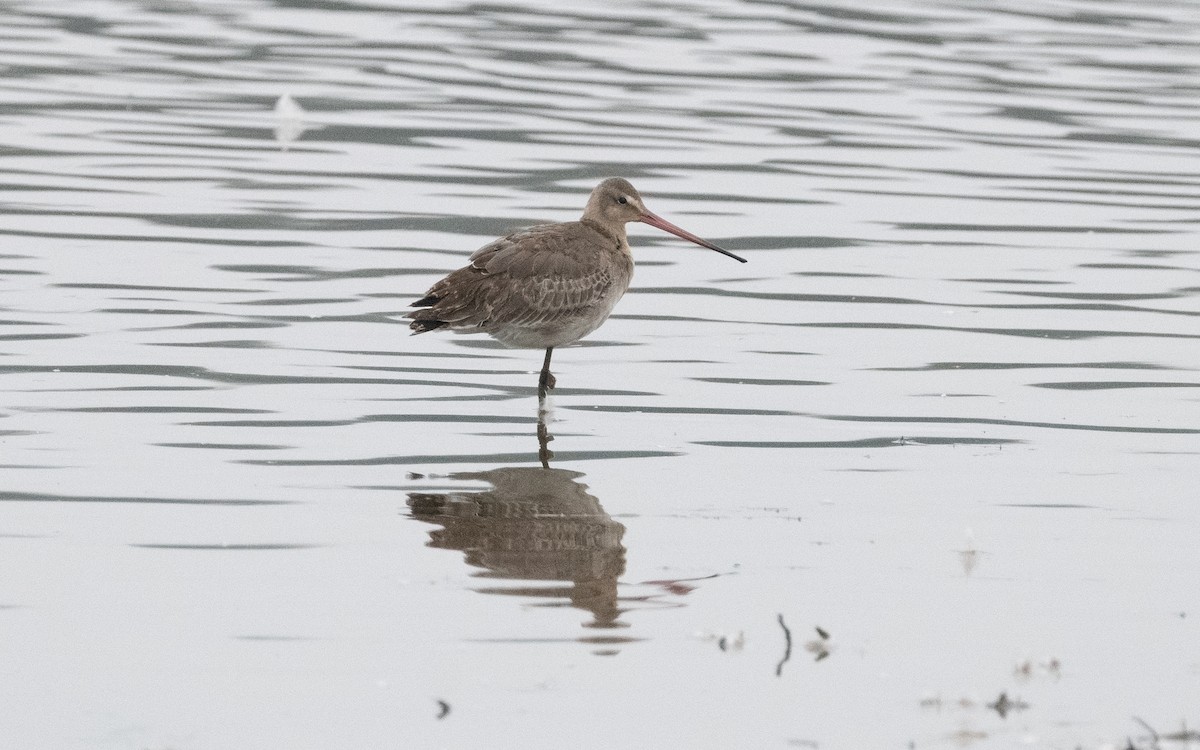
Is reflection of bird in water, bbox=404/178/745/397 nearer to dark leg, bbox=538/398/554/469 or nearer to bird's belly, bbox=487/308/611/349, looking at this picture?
bird's belly, bbox=487/308/611/349

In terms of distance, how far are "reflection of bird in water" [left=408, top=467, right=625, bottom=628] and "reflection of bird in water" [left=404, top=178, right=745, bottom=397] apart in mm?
1572

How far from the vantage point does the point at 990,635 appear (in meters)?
7.53

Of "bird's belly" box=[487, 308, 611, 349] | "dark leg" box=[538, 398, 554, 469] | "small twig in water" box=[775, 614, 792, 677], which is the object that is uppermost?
"bird's belly" box=[487, 308, 611, 349]

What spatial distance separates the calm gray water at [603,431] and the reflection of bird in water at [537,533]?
29 millimetres

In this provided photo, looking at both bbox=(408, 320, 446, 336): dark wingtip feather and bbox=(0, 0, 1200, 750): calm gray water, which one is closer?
bbox=(0, 0, 1200, 750): calm gray water

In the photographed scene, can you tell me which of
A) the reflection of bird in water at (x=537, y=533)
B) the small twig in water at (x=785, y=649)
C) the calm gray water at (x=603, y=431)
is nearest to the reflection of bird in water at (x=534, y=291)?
the calm gray water at (x=603, y=431)

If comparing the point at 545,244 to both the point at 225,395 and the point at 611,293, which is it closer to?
the point at 611,293

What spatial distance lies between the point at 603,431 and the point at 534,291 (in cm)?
101

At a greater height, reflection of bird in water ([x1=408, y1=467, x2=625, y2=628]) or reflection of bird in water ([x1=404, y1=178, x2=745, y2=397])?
reflection of bird in water ([x1=404, y1=178, x2=745, y2=397])

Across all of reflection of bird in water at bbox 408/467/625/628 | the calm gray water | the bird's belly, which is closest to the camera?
the calm gray water

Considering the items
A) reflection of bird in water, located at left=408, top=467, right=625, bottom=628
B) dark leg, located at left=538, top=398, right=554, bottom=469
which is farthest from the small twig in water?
dark leg, located at left=538, top=398, right=554, bottom=469

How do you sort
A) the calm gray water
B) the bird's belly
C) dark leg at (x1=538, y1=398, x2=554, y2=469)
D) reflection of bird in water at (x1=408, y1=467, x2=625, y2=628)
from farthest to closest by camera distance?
the bird's belly < dark leg at (x1=538, y1=398, x2=554, y2=469) < reflection of bird in water at (x1=408, y1=467, x2=625, y2=628) < the calm gray water

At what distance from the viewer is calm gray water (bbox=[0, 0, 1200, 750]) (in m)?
6.91

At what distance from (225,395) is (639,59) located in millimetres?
17749
